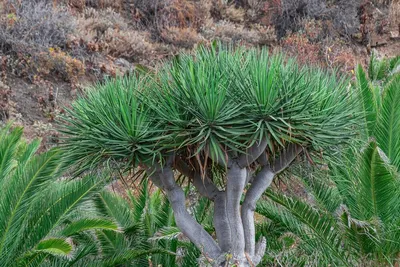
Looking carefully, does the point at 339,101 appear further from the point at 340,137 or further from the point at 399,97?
the point at 399,97

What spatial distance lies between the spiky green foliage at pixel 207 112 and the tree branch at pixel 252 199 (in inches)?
13.6

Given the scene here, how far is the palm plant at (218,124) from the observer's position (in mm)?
4480

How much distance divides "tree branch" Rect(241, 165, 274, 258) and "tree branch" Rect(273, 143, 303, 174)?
0.07 m

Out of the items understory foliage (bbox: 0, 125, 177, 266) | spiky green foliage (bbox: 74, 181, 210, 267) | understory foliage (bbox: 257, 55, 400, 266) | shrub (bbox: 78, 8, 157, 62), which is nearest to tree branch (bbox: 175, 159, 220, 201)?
understory foliage (bbox: 257, 55, 400, 266)

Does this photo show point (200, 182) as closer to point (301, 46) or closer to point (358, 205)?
point (358, 205)

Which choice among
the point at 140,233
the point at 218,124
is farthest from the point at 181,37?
the point at 218,124

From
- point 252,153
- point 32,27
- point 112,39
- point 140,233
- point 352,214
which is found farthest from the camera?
point 112,39

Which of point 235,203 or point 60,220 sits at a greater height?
point 235,203

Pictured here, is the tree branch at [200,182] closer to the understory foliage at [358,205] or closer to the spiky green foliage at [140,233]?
the understory foliage at [358,205]

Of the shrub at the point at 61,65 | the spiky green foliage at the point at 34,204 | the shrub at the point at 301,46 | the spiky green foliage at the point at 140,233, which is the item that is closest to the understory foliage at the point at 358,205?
the spiky green foliage at the point at 140,233

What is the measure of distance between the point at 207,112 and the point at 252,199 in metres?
1.09

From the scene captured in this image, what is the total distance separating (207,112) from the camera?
14.4 ft

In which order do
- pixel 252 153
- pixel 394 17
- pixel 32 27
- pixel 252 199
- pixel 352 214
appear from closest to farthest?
pixel 252 153 → pixel 252 199 → pixel 352 214 → pixel 32 27 → pixel 394 17

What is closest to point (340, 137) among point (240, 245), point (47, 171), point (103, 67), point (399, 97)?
point (240, 245)
